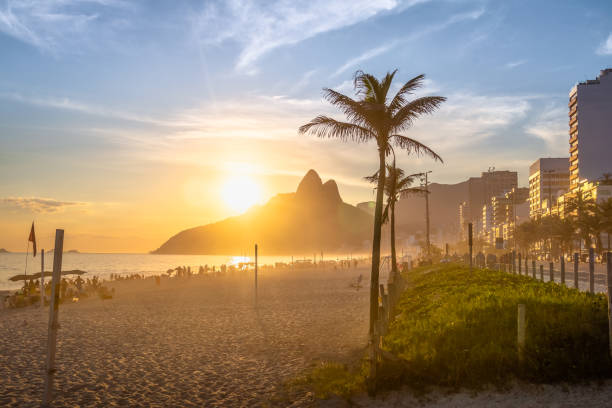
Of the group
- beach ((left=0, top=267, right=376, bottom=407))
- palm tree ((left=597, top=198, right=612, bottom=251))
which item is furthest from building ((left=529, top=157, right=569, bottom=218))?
beach ((left=0, top=267, right=376, bottom=407))

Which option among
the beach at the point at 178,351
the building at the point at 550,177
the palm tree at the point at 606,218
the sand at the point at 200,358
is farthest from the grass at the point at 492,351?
the building at the point at 550,177

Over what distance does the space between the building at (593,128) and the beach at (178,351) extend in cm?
11035

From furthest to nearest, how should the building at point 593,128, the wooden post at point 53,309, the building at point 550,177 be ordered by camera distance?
1. the building at point 550,177
2. the building at point 593,128
3. the wooden post at point 53,309

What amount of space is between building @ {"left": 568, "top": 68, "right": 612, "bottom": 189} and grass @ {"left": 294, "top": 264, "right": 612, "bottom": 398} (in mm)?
116169

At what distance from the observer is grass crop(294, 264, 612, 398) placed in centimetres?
875

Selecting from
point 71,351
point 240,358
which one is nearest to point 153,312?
point 71,351

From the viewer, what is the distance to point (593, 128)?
112 metres

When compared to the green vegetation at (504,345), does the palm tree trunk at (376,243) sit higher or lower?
higher

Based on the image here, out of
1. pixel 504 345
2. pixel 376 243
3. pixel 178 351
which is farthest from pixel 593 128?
pixel 178 351

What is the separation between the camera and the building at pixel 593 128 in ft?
364

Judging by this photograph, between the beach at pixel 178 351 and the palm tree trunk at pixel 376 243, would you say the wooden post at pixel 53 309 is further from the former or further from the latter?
the palm tree trunk at pixel 376 243

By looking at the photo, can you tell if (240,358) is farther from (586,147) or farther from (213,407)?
(586,147)

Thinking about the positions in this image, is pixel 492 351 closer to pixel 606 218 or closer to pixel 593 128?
pixel 606 218

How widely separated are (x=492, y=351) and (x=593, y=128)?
4902 inches
